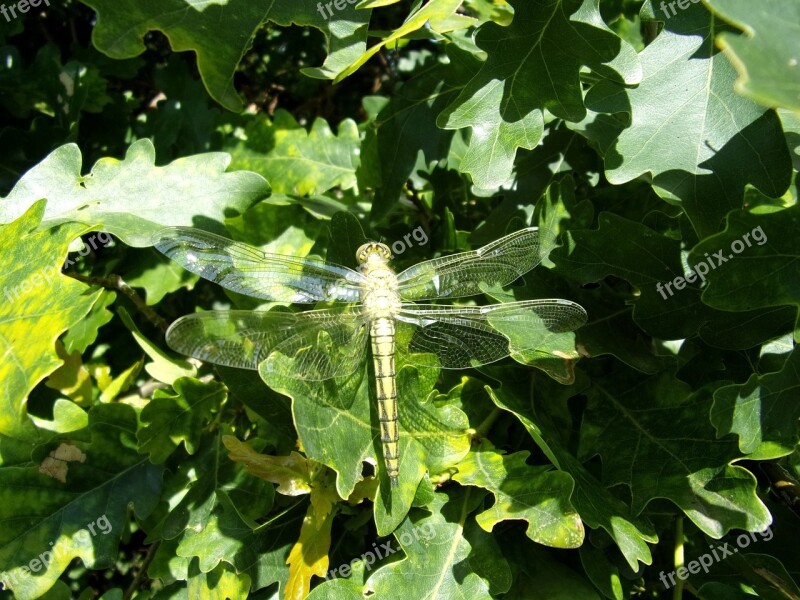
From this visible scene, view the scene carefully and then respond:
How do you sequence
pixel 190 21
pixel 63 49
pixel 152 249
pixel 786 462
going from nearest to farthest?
1. pixel 190 21
2. pixel 786 462
3. pixel 152 249
4. pixel 63 49

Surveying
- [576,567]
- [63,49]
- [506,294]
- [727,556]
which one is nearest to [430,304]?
[506,294]

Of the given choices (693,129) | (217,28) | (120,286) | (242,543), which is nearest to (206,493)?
(242,543)

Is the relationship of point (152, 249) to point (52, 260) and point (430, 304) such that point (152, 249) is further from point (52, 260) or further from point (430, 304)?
point (430, 304)

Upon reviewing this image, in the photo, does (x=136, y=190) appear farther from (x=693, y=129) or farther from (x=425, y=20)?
(x=693, y=129)
